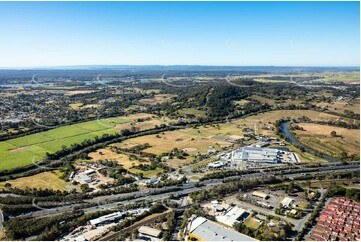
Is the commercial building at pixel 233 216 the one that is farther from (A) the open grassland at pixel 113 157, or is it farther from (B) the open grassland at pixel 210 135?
(A) the open grassland at pixel 113 157

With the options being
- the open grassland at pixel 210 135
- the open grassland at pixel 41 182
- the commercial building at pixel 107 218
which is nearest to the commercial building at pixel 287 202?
the open grassland at pixel 210 135

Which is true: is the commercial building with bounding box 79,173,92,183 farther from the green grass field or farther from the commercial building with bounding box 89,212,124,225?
the commercial building with bounding box 89,212,124,225

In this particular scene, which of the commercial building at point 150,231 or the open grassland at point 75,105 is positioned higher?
the open grassland at point 75,105

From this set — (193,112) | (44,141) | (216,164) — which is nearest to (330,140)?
(216,164)

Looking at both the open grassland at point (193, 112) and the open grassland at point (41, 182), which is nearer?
the open grassland at point (41, 182)

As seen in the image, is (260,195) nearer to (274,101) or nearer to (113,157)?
(113,157)

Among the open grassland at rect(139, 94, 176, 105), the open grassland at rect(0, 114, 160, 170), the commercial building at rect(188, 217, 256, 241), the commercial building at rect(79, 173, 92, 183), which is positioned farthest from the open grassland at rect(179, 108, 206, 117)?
the commercial building at rect(188, 217, 256, 241)
